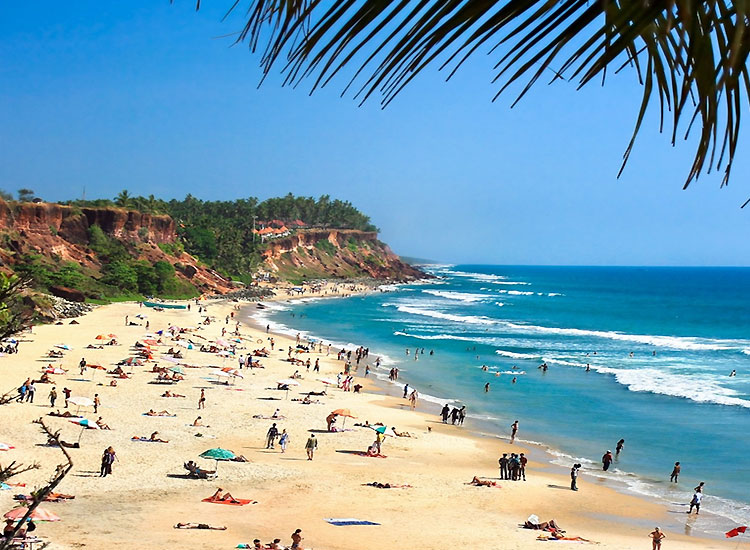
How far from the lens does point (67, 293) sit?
2378 inches

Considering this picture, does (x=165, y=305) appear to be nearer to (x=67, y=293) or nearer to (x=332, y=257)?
(x=67, y=293)

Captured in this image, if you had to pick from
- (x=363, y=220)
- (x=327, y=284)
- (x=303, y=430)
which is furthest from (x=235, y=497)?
(x=363, y=220)

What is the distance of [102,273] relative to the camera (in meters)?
72.6

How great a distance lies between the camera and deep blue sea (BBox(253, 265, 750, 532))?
24609mm

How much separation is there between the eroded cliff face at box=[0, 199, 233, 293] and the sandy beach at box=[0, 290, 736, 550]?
3884 centimetres

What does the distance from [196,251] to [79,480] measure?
274 ft

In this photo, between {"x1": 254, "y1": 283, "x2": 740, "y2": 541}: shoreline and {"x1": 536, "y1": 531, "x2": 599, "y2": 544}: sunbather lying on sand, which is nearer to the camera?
{"x1": 536, "y1": 531, "x2": 599, "y2": 544}: sunbather lying on sand

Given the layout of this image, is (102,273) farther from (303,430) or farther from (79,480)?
(79,480)

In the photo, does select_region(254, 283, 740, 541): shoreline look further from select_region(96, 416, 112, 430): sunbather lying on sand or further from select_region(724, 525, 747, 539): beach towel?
select_region(96, 416, 112, 430): sunbather lying on sand

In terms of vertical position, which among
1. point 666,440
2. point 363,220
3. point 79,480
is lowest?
point 79,480

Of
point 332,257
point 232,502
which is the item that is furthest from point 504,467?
point 332,257

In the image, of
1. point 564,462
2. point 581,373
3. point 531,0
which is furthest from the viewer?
point 581,373

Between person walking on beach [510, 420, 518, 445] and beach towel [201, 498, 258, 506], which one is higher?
person walking on beach [510, 420, 518, 445]

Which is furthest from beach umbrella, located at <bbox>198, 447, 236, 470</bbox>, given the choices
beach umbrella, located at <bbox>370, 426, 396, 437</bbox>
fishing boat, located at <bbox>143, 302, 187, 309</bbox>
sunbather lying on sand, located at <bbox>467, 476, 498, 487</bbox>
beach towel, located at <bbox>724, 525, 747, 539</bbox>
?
fishing boat, located at <bbox>143, 302, 187, 309</bbox>
